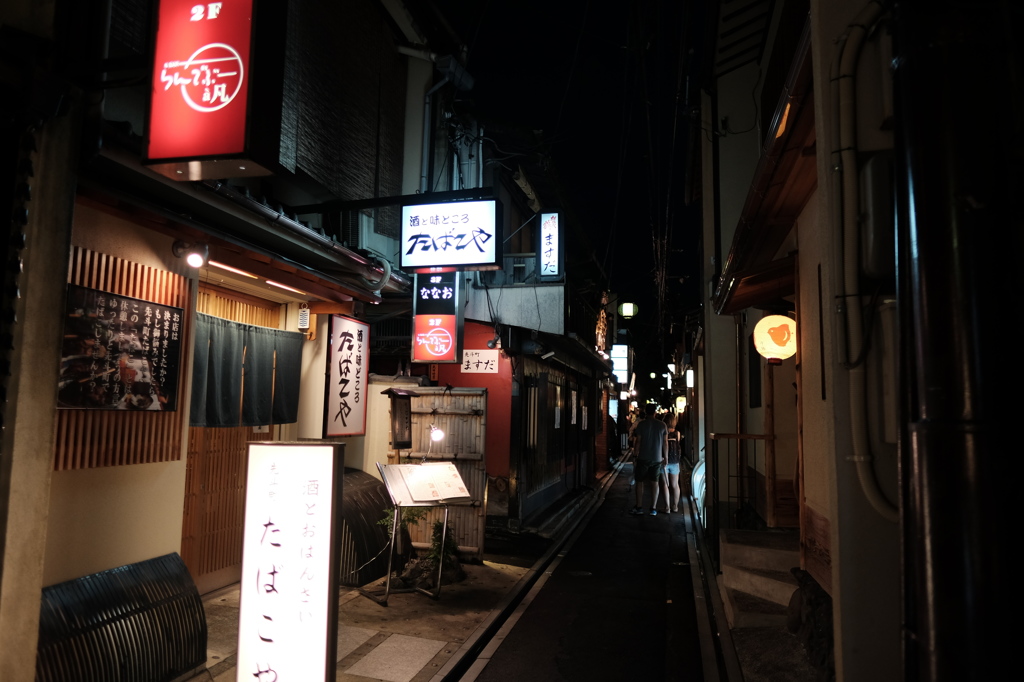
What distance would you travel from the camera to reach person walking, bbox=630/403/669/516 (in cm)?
1769

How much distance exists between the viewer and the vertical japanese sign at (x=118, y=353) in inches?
225

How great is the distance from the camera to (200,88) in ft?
19.0

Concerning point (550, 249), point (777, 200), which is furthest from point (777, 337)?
point (550, 249)

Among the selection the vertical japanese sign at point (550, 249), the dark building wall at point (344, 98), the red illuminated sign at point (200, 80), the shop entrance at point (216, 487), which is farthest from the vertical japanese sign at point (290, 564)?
the vertical japanese sign at point (550, 249)

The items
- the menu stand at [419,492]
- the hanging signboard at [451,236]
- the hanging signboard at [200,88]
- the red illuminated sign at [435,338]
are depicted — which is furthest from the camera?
the red illuminated sign at [435,338]

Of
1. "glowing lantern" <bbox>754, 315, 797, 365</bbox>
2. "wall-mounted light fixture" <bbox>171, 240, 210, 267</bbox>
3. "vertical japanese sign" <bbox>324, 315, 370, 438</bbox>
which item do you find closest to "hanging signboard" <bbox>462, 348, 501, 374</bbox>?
"vertical japanese sign" <bbox>324, 315, 370, 438</bbox>

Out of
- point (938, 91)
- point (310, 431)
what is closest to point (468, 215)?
point (310, 431)

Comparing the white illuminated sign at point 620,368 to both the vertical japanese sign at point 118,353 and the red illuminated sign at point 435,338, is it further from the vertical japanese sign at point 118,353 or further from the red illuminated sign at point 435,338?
the vertical japanese sign at point 118,353

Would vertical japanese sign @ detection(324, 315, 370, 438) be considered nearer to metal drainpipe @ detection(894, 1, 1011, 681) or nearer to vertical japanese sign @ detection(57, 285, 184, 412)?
vertical japanese sign @ detection(57, 285, 184, 412)

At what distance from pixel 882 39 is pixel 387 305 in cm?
1359

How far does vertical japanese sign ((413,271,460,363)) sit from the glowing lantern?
270 inches

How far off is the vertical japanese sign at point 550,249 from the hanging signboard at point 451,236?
18.3ft

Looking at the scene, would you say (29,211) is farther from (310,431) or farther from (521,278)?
(521,278)

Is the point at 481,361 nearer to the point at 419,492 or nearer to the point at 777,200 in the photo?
the point at 419,492
